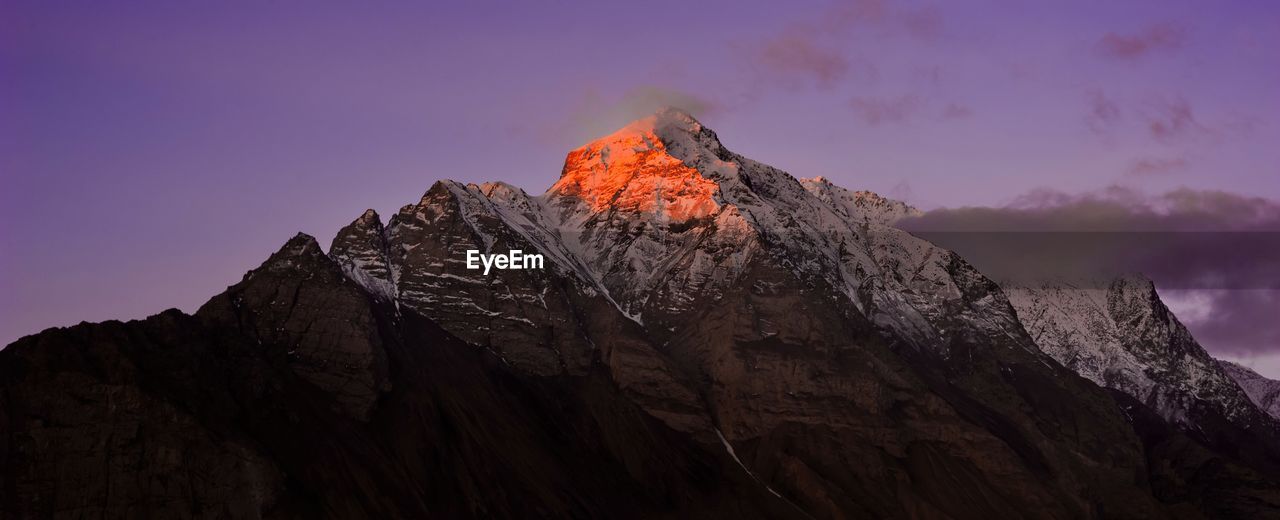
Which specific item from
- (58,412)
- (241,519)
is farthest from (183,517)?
(58,412)

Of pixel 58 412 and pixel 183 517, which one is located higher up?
pixel 58 412

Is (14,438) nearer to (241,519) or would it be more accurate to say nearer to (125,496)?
(125,496)

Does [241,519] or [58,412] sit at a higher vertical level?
[58,412]

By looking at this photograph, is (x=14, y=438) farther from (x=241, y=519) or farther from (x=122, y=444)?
(x=241, y=519)

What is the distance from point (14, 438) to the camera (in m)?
195

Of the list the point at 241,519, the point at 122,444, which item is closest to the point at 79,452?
the point at 122,444

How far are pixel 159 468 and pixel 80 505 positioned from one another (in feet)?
33.2

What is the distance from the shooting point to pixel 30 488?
191750mm

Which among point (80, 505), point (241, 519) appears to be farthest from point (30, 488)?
point (241, 519)

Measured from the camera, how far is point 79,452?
19662 centimetres

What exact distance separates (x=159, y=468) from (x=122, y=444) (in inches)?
203

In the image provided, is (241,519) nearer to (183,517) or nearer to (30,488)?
(183,517)

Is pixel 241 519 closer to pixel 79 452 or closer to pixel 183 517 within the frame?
pixel 183 517

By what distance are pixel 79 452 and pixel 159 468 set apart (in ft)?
30.1
